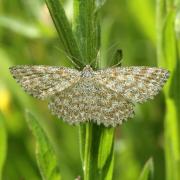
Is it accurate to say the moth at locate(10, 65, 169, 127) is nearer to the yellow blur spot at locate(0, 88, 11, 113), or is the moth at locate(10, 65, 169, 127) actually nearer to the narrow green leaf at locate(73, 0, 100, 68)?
the narrow green leaf at locate(73, 0, 100, 68)

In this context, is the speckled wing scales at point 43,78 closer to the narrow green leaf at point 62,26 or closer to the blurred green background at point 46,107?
the narrow green leaf at point 62,26

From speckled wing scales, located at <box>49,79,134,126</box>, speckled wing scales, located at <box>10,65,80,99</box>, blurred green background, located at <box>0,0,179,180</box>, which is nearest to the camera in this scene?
speckled wing scales, located at <box>49,79,134,126</box>

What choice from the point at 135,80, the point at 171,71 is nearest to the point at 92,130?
the point at 135,80

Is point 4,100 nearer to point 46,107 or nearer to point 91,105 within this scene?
point 46,107

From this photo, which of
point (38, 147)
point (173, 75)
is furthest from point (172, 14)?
point (38, 147)

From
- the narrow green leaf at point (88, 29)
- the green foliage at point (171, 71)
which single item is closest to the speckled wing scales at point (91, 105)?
the narrow green leaf at point (88, 29)

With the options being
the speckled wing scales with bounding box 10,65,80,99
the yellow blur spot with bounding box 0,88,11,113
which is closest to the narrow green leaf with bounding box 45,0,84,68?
the speckled wing scales with bounding box 10,65,80,99
